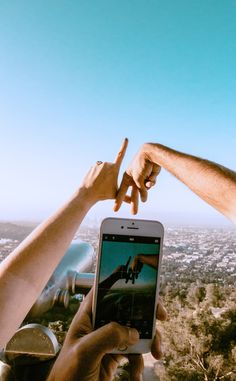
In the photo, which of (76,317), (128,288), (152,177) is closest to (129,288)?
(128,288)

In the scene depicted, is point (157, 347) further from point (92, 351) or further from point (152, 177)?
point (152, 177)

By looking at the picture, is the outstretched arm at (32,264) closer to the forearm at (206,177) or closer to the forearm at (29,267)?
the forearm at (29,267)

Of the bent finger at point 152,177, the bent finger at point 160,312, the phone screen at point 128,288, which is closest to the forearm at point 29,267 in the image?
the phone screen at point 128,288

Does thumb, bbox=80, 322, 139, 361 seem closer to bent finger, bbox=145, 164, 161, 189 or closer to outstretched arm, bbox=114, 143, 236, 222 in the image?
outstretched arm, bbox=114, 143, 236, 222

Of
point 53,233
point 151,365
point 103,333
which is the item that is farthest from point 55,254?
point 151,365

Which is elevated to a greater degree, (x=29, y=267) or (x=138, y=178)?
(x=138, y=178)

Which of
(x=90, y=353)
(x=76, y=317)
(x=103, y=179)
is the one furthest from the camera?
(x=103, y=179)
